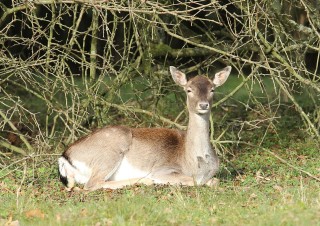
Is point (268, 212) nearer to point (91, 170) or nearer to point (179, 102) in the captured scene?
point (91, 170)

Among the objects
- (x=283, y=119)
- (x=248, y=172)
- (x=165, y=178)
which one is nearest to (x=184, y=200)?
(x=165, y=178)

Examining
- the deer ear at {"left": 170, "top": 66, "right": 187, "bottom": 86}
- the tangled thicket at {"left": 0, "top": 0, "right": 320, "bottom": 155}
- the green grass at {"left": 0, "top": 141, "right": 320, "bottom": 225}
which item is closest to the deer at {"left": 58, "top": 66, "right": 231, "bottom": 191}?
the deer ear at {"left": 170, "top": 66, "right": 187, "bottom": 86}

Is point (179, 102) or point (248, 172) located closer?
point (248, 172)

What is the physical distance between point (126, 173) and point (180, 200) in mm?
2182

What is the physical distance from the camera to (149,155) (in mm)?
9773

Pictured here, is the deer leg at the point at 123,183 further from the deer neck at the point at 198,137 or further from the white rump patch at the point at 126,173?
the deer neck at the point at 198,137

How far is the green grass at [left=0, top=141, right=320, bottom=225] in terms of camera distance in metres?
6.59

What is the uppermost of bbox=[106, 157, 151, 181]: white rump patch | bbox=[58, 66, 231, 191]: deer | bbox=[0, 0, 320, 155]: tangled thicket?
bbox=[0, 0, 320, 155]: tangled thicket

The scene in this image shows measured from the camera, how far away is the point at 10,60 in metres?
9.61

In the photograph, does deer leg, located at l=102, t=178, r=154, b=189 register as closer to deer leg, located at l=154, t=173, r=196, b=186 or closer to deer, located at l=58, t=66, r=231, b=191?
deer, located at l=58, t=66, r=231, b=191

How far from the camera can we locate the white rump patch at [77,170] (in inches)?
373

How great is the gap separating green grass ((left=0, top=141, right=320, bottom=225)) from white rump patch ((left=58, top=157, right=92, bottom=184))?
7.6 inches

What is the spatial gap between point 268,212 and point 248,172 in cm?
345

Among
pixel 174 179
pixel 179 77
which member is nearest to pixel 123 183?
pixel 174 179
